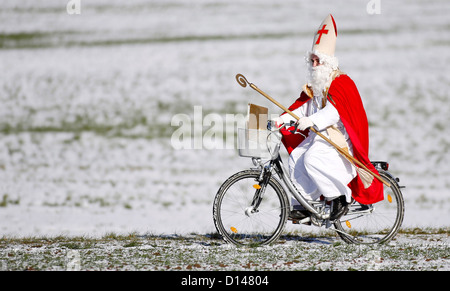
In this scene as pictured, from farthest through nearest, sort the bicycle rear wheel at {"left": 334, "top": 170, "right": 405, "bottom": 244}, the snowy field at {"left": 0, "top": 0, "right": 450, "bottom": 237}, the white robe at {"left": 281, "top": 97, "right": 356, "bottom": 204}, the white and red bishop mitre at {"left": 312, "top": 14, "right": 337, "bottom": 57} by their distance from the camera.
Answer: the snowy field at {"left": 0, "top": 0, "right": 450, "bottom": 237}, the bicycle rear wheel at {"left": 334, "top": 170, "right": 405, "bottom": 244}, the white and red bishop mitre at {"left": 312, "top": 14, "right": 337, "bottom": 57}, the white robe at {"left": 281, "top": 97, "right": 356, "bottom": 204}

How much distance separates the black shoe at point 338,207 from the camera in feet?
17.5

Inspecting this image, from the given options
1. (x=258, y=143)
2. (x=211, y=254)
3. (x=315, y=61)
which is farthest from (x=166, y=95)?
(x=211, y=254)

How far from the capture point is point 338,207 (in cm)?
538

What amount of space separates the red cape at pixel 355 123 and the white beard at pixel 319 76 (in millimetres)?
97

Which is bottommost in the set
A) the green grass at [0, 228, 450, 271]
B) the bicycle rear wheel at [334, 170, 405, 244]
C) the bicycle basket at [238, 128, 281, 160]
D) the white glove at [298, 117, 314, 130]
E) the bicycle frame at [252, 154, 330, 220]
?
the green grass at [0, 228, 450, 271]

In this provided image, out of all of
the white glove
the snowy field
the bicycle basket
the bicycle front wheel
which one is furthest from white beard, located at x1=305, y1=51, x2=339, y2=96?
the snowy field

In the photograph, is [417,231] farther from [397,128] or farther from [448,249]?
[397,128]

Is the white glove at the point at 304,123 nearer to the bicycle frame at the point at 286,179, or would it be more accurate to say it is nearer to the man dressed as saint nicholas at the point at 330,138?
the man dressed as saint nicholas at the point at 330,138

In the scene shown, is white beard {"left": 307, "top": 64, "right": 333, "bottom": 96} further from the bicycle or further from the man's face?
the bicycle

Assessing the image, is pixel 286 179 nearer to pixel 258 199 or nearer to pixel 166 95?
pixel 258 199

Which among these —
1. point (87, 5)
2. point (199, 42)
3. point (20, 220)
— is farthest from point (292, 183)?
point (87, 5)

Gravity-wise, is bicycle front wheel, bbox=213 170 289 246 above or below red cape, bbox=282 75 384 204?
below

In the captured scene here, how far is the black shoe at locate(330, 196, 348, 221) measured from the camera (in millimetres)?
5348

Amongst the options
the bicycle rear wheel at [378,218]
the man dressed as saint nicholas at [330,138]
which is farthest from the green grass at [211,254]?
the man dressed as saint nicholas at [330,138]
